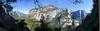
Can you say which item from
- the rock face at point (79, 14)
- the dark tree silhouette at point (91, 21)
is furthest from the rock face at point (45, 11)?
the dark tree silhouette at point (91, 21)

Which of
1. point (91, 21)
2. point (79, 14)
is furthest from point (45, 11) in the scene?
point (91, 21)

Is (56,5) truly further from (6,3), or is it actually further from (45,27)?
(6,3)

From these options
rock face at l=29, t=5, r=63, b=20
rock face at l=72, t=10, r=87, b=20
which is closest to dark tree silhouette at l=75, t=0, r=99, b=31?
rock face at l=72, t=10, r=87, b=20

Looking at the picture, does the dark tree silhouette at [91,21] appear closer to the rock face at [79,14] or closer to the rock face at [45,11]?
the rock face at [79,14]

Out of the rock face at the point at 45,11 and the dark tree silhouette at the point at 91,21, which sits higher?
the rock face at the point at 45,11

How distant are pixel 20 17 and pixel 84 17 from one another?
26.6 inches

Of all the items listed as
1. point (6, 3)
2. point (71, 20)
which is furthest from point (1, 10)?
point (71, 20)

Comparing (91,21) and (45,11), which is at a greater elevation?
(45,11)

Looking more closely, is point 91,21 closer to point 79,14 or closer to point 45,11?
point 79,14

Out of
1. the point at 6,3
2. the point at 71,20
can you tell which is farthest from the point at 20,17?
the point at 71,20

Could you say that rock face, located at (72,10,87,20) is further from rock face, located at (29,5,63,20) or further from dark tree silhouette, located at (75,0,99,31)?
rock face, located at (29,5,63,20)

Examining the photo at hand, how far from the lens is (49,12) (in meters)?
4.29

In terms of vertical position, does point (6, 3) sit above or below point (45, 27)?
above

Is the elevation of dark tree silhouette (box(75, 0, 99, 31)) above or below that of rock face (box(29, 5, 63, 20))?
below
